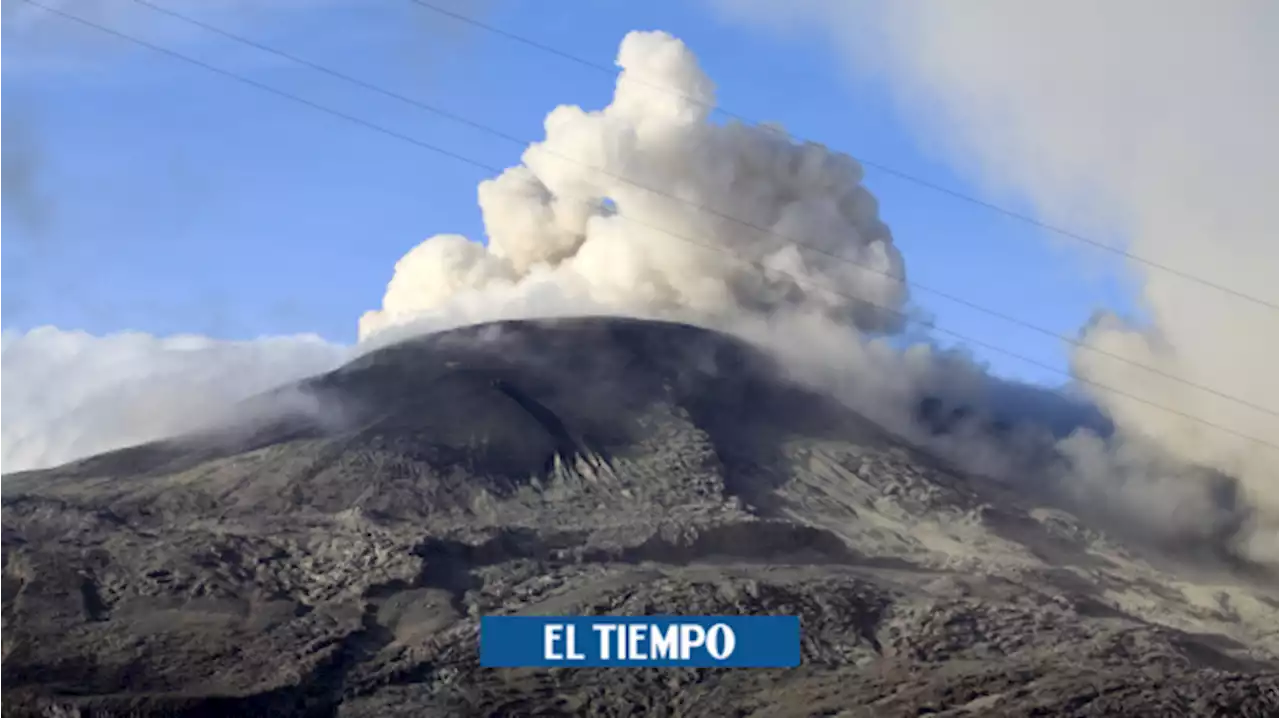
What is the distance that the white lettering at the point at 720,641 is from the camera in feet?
222

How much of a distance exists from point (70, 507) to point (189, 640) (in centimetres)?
1697

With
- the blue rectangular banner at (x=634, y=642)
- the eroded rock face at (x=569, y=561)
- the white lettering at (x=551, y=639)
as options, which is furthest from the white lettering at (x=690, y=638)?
the white lettering at (x=551, y=639)

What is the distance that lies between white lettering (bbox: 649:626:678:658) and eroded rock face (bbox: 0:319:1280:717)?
3.61 feet

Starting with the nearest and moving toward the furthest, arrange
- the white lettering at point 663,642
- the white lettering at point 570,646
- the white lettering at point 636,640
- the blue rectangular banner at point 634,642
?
the white lettering at point 663,642 → the white lettering at point 636,640 → the blue rectangular banner at point 634,642 → the white lettering at point 570,646

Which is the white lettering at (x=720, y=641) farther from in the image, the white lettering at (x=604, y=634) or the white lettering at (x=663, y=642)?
the white lettering at (x=604, y=634)

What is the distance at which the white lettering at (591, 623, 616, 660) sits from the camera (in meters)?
67.6

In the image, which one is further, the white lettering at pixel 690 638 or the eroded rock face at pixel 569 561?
the white lettering at pixel 690 638

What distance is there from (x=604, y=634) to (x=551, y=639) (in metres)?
1.99

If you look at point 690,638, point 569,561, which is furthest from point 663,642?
point 569,561

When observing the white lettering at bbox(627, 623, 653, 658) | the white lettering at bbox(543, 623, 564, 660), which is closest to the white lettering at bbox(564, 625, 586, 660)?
the white lettering at bbox(543, 623, 564, 660)

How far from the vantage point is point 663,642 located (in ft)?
221

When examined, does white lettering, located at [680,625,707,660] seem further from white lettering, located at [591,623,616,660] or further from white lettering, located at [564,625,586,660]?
white lettering, located at [564,625,586,660]

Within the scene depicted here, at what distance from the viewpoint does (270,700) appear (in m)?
63.7

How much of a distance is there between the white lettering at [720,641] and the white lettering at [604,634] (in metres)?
3.71
